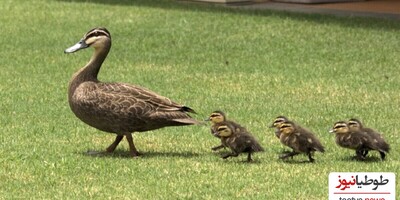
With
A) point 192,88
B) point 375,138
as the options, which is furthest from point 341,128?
point 192,88

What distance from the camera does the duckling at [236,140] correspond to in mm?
10844

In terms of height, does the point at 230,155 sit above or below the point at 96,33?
A: below

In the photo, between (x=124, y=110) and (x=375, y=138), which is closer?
(x=375, y=138)

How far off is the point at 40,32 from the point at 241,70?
14.0ft

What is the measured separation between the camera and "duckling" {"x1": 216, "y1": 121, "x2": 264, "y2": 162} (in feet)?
35.6

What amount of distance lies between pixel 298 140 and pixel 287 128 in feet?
0.63

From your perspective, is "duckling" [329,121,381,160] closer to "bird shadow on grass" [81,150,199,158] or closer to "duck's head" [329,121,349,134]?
"duck's head" [329,121,349,134]

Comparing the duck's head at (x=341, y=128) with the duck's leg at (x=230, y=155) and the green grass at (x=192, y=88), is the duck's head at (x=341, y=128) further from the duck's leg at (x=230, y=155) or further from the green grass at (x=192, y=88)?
the duck's leg at (x=230, y=155)

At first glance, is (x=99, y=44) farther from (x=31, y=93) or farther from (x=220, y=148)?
(x=31, y=93)

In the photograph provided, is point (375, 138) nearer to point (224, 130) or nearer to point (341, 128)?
point (341, 128)

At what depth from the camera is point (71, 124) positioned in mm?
12891

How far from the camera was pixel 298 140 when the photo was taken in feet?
35.6

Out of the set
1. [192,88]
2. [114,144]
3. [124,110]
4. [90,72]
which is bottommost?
[114,144]

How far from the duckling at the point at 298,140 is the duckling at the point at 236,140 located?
227 millimetres
